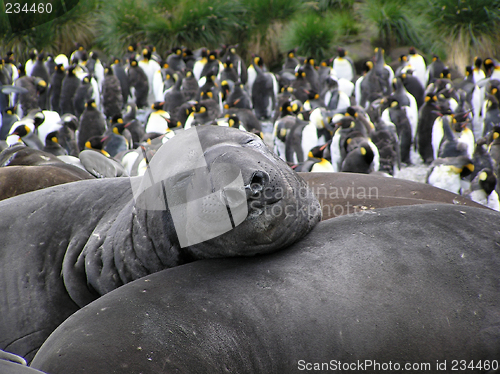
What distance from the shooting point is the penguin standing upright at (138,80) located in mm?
15961

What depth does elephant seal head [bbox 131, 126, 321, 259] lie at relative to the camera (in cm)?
172

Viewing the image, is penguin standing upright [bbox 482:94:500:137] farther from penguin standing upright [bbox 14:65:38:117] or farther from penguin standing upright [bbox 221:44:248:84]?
penguin standing upright [bbox 14:65:38:117]

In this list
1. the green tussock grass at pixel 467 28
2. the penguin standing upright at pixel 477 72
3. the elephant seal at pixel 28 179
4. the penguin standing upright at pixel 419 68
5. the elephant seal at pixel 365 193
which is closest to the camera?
the elephant seal at pixel 365 193

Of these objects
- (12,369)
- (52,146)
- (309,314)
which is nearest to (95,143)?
(52,146)

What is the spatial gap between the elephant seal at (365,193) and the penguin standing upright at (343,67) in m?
13.6

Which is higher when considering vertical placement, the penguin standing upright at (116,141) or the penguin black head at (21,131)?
the penguin black head at (21,131)

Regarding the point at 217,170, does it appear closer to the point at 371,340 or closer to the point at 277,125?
the point at 371,340

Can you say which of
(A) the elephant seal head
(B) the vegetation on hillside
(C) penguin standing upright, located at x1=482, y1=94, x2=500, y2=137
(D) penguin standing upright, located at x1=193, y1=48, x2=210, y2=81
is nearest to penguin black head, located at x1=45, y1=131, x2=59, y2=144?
(A) the elephant seal head

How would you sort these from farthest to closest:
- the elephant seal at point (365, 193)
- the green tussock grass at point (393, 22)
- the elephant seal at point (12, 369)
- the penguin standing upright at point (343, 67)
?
the green tussock grass at point (393, 22) → the penguin standing upright at point (343, 67) → the elephant seal at point (365, 193) → the elephant seal at point (12, 369)

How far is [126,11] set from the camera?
773 inches

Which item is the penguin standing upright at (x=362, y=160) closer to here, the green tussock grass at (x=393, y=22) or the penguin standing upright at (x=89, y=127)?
the penguin standing upright at (x=89, y=127)

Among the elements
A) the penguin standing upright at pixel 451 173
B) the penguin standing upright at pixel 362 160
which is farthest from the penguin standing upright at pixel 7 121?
the penguin standing upright at pixel 451 173

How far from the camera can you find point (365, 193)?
2.99 meters

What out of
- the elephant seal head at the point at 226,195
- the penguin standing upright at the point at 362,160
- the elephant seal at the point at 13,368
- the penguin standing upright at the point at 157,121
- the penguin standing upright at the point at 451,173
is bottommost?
the penguin standing upright at the point at 451,173
